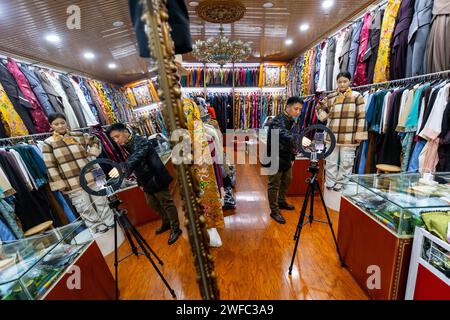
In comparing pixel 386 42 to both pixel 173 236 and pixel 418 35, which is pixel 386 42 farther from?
→ pixel 173 236

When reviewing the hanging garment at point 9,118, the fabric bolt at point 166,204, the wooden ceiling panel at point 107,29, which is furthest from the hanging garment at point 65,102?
the fabric bolt at point 166,204

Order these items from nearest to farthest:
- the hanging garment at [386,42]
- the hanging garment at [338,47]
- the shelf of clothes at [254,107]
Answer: the hanging garment at [386,42] → the hanging garment at [338,47] → the shelf of clothes at [254,107]

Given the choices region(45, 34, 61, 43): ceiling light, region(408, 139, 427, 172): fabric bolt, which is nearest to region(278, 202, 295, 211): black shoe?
region(408, 139, 427, 172): fabric bolt

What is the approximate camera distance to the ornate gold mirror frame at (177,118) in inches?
17.1

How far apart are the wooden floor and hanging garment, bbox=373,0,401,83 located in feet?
6.14

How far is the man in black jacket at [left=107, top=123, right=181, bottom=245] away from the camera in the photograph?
177 cm

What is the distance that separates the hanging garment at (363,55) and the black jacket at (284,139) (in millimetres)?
1447

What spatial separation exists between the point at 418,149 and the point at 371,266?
4.89 ft

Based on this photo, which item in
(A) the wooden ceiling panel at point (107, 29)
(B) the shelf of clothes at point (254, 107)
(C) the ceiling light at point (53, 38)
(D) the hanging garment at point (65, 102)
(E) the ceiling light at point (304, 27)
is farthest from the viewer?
(B) the shelf of clothes at point (254, 107)

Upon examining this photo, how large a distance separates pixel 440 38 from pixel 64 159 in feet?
12.6

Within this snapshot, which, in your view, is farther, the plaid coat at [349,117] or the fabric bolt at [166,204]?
Answer: the plaid coat at [349,117]

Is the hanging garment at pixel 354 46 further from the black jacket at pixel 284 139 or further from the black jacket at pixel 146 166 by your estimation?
the black jacket at pixel 146 166

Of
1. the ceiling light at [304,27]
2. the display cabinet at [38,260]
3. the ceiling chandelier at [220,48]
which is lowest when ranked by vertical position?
the display cabinet at [38,260]

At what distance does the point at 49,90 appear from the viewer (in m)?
2.54
